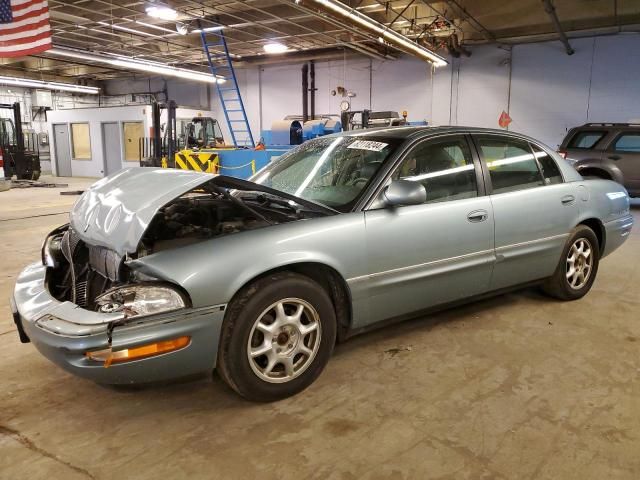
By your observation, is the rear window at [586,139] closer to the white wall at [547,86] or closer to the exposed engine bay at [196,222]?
the white wall at [547,86]

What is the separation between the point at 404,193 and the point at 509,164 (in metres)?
1.28

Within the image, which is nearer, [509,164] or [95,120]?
[509,164]

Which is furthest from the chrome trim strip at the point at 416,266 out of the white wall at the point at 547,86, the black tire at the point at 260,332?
the white wall at the point at 547,86

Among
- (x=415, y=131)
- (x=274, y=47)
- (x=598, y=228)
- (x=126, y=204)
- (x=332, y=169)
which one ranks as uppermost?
(x=274, y=47)

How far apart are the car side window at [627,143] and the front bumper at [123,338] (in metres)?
10.1

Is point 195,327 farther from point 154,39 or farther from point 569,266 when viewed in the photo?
point 154,39

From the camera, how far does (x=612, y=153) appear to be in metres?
9.73

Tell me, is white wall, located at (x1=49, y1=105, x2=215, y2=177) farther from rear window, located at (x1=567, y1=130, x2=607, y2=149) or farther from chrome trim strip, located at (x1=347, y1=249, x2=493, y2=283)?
chrome trim strip, located at (x1=347, y1=249, x2=493, y2=283)

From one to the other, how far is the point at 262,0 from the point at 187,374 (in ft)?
35.5

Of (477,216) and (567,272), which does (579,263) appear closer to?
(567,272)

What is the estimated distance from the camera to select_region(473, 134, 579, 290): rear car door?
336 cm

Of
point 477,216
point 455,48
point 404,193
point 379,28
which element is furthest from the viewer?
point 455,48

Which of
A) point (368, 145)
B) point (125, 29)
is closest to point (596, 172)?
point (368, 145)

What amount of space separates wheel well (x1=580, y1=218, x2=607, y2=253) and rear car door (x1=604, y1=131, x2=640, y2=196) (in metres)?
6.66
